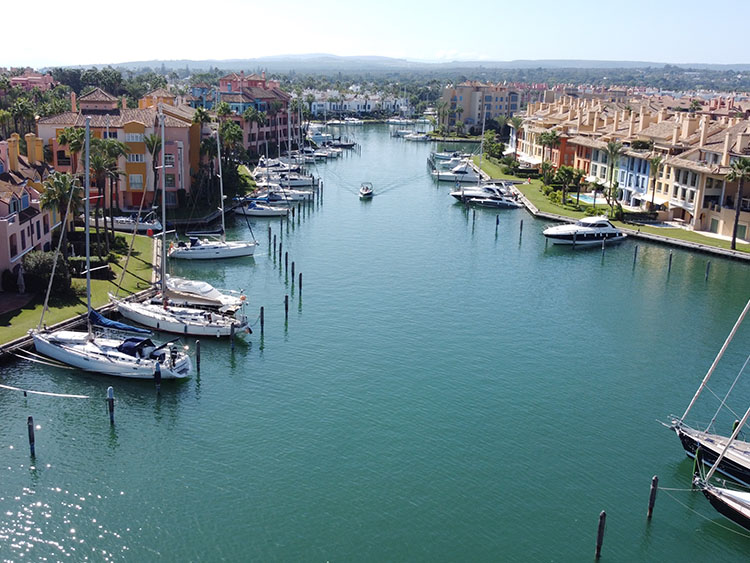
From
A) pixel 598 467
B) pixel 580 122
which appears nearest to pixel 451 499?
pixel 598 467

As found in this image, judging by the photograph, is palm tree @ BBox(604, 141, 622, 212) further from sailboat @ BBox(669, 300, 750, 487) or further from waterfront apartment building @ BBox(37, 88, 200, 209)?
sailboat @ BBox(669, 300, 750, 487)

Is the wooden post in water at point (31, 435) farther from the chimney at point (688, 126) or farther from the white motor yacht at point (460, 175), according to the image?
the white motor yacht at point (460, 175)

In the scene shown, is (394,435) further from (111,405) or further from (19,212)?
(19,212)

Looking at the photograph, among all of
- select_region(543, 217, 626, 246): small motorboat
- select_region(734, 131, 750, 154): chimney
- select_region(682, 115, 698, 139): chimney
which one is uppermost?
select_region(682, 115, 698, 139): chimney

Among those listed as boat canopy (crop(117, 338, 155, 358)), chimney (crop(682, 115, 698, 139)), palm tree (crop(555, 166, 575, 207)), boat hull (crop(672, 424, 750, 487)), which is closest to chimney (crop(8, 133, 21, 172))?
boat canopy (crop(117, 338, 155, 358))

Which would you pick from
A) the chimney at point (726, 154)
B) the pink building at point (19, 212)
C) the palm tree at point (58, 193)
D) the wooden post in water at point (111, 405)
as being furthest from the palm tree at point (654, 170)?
the wooden post in water at point (111, 405)

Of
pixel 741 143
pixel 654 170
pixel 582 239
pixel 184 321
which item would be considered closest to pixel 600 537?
pixel 184 321
